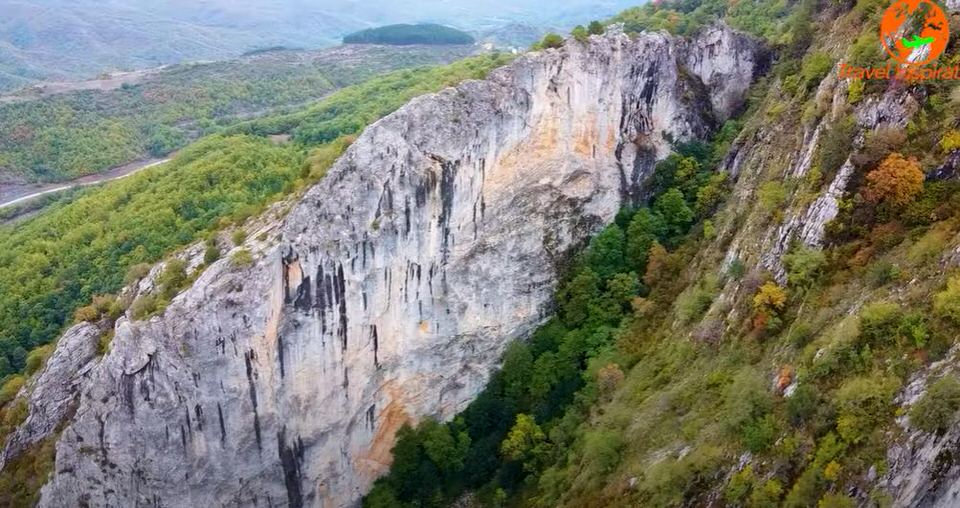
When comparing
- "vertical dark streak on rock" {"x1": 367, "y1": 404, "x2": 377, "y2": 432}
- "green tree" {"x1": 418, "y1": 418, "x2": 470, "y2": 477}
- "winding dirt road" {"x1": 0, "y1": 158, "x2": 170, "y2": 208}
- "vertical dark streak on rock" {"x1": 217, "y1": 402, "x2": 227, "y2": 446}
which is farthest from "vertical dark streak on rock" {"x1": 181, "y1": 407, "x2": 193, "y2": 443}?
"winding dirt road" {"x1": 0, "y1": 158, "x2": 170, "y2": 208}

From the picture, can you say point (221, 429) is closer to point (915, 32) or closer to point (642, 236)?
point (642, 236)

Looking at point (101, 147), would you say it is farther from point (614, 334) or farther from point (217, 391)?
point (614, 334)

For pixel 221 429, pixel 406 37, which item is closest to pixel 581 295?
pixel 221 429

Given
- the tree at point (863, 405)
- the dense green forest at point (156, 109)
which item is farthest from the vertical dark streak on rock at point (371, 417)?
the dense green forest at point (156, 109)

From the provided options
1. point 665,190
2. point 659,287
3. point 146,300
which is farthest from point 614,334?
point 146,300

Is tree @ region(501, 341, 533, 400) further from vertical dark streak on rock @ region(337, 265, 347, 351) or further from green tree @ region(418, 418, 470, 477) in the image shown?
vertical dark streak on rock @ region(337, 265, 347, 351)

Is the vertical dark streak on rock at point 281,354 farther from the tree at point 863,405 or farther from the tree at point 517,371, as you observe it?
the tree at point 863,405
